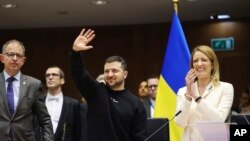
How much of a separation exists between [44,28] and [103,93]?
7.56m

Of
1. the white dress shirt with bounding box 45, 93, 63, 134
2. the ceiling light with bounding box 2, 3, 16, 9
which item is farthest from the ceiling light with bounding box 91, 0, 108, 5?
A: the white dress shirt with bounding box 45, 93, 63, 134

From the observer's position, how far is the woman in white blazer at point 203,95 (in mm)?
3281

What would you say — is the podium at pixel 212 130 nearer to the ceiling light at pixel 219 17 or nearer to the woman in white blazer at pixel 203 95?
the woman in white blazer at pixel 203 95

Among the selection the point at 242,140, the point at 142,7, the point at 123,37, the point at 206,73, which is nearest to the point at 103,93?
the point at 206,73

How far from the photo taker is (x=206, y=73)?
141 inches

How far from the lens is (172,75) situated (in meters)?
5.18

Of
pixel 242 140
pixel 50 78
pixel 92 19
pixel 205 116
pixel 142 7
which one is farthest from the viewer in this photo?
pixel 92 19

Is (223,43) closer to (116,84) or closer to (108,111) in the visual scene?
(116,84)

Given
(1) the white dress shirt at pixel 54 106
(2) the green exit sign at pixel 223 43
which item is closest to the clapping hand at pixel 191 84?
(1) the white dress shirt at pixel 54 106

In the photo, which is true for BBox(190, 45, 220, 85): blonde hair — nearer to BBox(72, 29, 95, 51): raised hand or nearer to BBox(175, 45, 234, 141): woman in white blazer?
BBox(175, 45, 234, 141): woman in white blazer

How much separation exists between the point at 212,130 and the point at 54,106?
3.42m

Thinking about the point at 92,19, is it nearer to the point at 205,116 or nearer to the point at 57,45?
the point at 57,45

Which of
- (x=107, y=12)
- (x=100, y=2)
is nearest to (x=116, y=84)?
(x=100, y=2)

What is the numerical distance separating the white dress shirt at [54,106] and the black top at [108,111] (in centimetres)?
226
